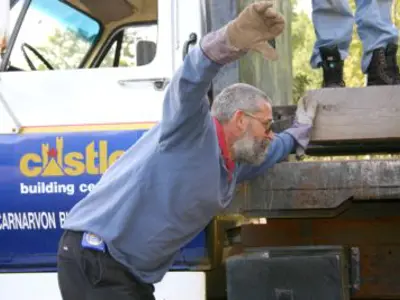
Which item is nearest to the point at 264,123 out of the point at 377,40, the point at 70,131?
the point at 377,40

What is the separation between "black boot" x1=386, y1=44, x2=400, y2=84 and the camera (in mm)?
3188

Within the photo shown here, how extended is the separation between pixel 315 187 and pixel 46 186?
3.47 feet

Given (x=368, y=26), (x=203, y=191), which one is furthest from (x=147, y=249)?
(x=368, y=26)

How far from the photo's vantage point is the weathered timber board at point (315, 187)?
300cm

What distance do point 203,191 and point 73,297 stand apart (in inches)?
22.2

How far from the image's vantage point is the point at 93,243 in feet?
9.25

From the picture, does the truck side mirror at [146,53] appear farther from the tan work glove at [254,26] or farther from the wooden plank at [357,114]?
the tan work glove at [254,26]

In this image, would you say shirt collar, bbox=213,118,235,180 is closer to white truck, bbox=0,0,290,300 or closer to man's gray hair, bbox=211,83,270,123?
man's gray hair, bbox=211,83,270,123

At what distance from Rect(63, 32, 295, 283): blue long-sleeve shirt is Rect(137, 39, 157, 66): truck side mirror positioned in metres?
0.63

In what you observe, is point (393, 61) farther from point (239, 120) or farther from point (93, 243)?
point (93, 243)

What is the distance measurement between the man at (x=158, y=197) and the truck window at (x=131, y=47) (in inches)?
25.8

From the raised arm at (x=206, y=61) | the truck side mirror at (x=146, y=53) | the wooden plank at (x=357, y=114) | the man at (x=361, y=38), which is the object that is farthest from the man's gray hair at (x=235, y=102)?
the truck side mirror at (x=146, y=53)

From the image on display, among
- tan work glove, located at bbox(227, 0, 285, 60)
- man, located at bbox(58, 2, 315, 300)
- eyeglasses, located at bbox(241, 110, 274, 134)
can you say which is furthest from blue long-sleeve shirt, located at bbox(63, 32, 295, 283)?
tan work glove, located at bbox(227, 0, 285, 60)

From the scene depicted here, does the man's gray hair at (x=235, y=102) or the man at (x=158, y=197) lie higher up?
the man's gray hair at (x=235, y=102)
